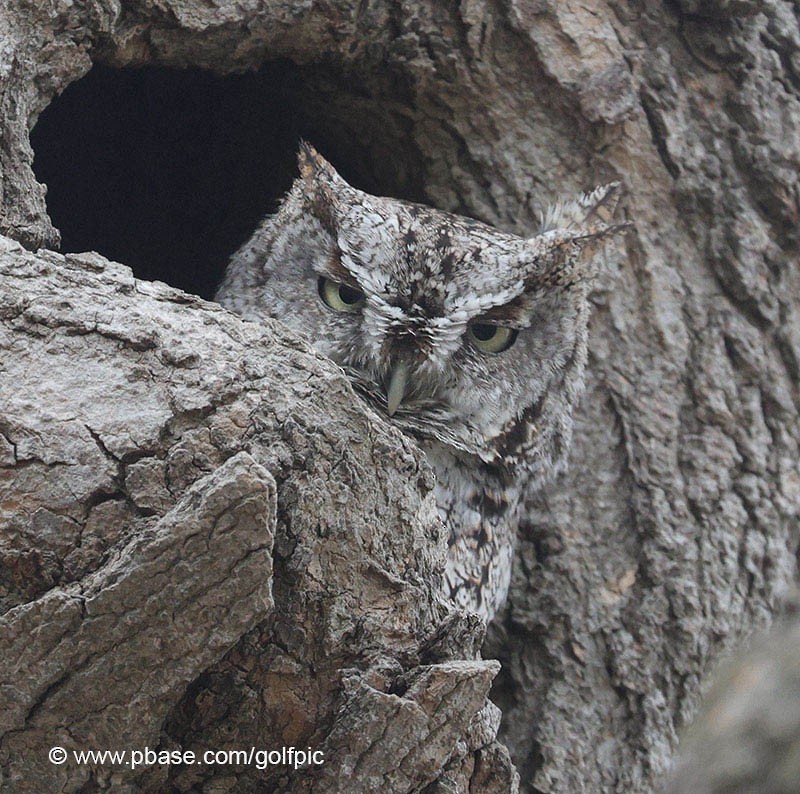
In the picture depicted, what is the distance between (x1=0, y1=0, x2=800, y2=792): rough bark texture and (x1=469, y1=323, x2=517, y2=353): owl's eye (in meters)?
0.36

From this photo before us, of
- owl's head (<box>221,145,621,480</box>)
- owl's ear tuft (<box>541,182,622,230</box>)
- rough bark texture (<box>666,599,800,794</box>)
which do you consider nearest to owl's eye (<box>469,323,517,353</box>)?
owl's head (<box>221,145,621,480</box>)

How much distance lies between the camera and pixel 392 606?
4.84 ft

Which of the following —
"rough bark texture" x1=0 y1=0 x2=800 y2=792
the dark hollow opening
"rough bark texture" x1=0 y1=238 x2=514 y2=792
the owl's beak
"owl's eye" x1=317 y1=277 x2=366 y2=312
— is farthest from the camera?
the dark hollow opening

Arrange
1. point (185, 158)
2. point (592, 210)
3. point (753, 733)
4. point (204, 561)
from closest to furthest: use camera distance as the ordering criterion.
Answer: point (753, 733) → point (204, 561) → point (592, 210) → point (185, 158)

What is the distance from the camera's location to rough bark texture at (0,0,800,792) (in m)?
1.50

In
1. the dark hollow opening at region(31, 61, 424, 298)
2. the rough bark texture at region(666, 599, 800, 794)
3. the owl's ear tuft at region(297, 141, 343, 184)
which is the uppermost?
the rough bark texture at region(666, 599, 800, 794)

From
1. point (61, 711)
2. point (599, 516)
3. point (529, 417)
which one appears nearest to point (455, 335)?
point (529, 417)

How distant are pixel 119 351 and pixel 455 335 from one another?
2.94 ft

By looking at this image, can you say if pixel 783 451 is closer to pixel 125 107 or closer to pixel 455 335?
pixel 455 335

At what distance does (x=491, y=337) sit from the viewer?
7.54 feet

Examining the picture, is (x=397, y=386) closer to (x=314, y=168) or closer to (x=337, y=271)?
(x=337, y=271)

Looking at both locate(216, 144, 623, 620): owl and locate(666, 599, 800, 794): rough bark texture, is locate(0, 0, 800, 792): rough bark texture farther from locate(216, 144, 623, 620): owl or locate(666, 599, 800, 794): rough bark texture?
locate(666, 599, 800, 794): rough bark texture

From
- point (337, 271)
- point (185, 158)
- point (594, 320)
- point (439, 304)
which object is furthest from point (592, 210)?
point (185, 158)

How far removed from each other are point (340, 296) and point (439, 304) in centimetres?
24
